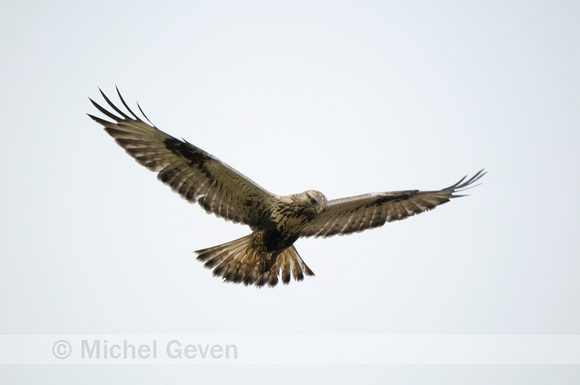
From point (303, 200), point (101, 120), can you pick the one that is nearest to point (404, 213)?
point (303, 200)

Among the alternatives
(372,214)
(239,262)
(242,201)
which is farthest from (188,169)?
(372,214)

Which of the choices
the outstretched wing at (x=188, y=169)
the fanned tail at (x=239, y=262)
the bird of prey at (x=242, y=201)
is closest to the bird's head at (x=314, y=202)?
the bird of prey at (x=242, y=201)

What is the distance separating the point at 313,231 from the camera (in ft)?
30.6

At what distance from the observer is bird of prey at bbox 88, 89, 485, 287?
782cm

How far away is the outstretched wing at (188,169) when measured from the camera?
7.76 meters

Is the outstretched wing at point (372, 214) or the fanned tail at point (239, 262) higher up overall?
the outstretched wing at point (372, 214)

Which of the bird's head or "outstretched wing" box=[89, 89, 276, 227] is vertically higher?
"outstretched wing" box=[89, 89, 276, 227]

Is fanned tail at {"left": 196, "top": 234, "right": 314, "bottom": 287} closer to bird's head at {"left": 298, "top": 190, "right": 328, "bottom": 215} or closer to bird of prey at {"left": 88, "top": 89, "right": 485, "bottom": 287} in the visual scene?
bird of prey at {"left": 88, "top": 89, "right": 485, "bottom": 287}

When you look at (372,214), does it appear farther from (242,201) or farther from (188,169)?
(188,169)

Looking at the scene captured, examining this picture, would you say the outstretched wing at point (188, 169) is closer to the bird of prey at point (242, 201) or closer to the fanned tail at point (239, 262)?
the bird of prey at point (242, 201)

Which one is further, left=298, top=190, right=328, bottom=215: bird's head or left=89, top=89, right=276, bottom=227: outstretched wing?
left=298, top=190, right=328, bottom=215: bird's head

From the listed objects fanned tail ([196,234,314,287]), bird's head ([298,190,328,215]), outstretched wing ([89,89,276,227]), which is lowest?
fanned tail ([196,234,314,287])

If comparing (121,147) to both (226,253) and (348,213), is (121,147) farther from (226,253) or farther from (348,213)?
(348,213)

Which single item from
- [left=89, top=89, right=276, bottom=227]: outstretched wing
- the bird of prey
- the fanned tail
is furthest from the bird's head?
the fanned tail
